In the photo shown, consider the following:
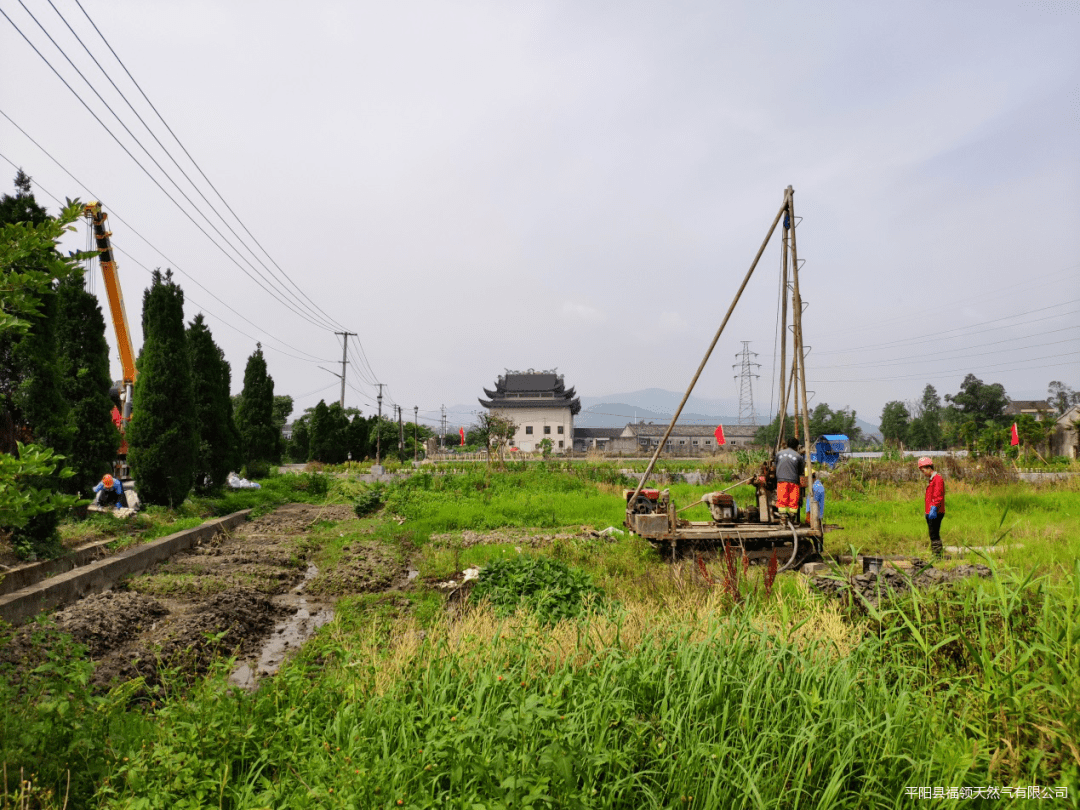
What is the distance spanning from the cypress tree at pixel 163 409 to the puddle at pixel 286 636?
6.76 metres

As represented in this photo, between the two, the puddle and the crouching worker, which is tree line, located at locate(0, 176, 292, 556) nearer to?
the crouching worker

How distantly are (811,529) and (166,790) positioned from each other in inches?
300

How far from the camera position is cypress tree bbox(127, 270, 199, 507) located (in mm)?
13555

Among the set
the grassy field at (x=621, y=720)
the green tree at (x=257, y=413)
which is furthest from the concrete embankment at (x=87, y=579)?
the green tree at (x=257, y=413)

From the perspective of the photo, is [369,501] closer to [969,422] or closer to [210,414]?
[210,414]

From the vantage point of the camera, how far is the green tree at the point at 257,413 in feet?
86.1

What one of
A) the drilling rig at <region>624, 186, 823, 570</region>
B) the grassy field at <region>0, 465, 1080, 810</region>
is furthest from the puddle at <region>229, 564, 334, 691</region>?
the drilling rig at <region>624, 186, 823, 570</region>

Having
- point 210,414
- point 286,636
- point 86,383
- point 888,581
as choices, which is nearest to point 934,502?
point 888,581

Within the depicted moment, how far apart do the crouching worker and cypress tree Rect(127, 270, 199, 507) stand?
59 cm

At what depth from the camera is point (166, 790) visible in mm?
2520

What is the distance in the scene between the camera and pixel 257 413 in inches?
1059

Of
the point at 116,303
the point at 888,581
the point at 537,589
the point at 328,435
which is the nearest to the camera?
the point at 888,581

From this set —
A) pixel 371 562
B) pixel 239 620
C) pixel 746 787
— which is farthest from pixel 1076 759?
pixel 371 562

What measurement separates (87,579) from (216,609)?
7.31ft
